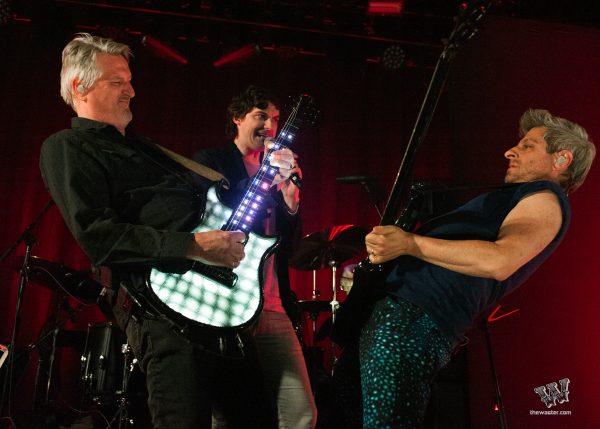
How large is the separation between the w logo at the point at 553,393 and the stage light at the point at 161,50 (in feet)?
16.5

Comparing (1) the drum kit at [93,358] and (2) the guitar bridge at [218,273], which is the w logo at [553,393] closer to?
(1) the drum kit at [93,358]

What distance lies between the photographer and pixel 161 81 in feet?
21.8

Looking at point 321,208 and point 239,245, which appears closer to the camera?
point 239,245

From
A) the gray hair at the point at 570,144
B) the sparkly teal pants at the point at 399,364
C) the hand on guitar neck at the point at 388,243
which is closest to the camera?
the sparkly teal pants at the point at 399,364

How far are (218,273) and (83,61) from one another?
1.11 meters

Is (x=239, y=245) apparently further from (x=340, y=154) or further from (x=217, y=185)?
(x=340, y=154)

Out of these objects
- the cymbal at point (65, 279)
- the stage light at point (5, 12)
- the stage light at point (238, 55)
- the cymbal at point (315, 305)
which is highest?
the stage light at point (5, 12)

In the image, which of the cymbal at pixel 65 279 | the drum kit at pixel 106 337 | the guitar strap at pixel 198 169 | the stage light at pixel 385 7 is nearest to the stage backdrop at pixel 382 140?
the cymbal at pixel 65 279

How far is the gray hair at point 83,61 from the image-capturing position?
241 centimetres

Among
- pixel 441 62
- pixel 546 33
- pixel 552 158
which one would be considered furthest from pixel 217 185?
pixel 546 33

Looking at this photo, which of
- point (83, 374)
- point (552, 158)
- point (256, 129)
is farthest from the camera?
point (83, 374)

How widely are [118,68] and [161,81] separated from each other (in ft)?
14.3

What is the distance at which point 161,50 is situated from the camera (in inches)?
250

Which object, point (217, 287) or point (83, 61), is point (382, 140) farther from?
point (217, 287)
